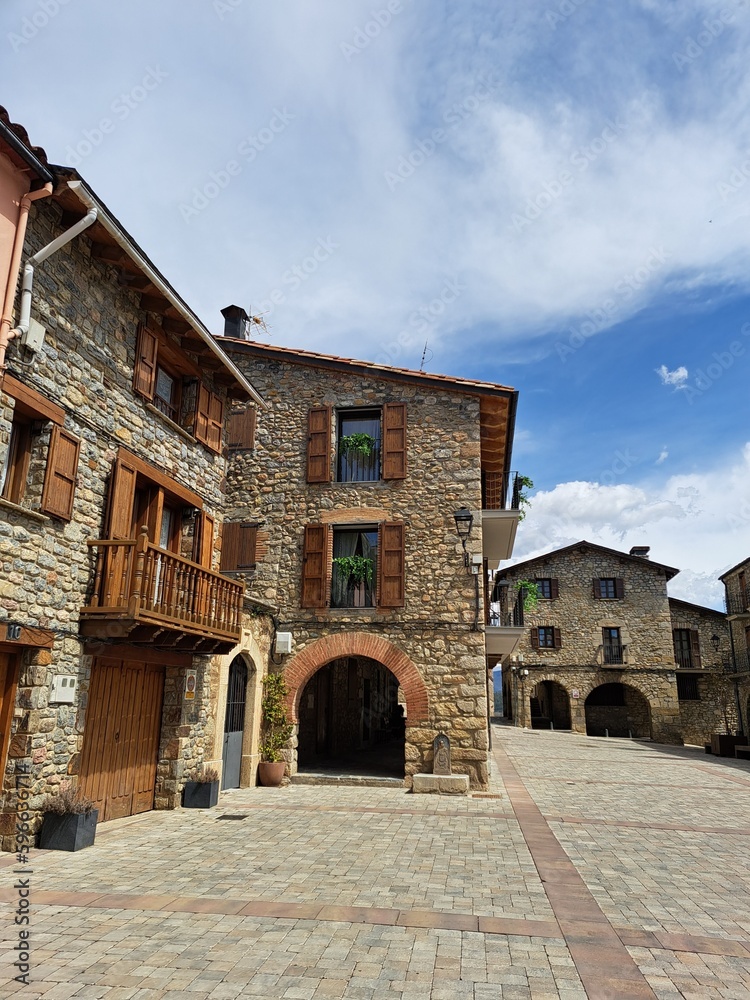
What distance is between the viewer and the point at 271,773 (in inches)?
493

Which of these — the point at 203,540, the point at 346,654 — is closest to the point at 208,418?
the point at 203,540

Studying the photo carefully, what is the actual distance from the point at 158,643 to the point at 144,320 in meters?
4.39

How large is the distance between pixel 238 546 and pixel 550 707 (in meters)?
25.0

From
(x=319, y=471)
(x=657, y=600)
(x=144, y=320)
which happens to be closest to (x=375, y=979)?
(x=144, y=320)

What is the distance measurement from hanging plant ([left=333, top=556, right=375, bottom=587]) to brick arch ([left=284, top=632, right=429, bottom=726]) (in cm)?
108

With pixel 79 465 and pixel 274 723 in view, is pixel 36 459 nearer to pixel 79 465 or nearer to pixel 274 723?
pixel 79 465

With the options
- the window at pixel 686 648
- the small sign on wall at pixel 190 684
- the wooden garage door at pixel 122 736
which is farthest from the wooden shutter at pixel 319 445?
the window at pixel 686 648

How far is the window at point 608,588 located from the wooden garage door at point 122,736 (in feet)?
82.9

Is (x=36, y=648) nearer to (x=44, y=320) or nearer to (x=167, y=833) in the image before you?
(x=167, y=833)

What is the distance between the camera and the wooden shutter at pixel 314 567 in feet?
44.1

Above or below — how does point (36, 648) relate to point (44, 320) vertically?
below

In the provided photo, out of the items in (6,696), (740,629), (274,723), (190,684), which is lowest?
(274,723)

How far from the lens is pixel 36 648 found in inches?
277

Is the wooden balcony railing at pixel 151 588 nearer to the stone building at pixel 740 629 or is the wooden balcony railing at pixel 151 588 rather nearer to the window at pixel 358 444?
the window at pixel 358 444
